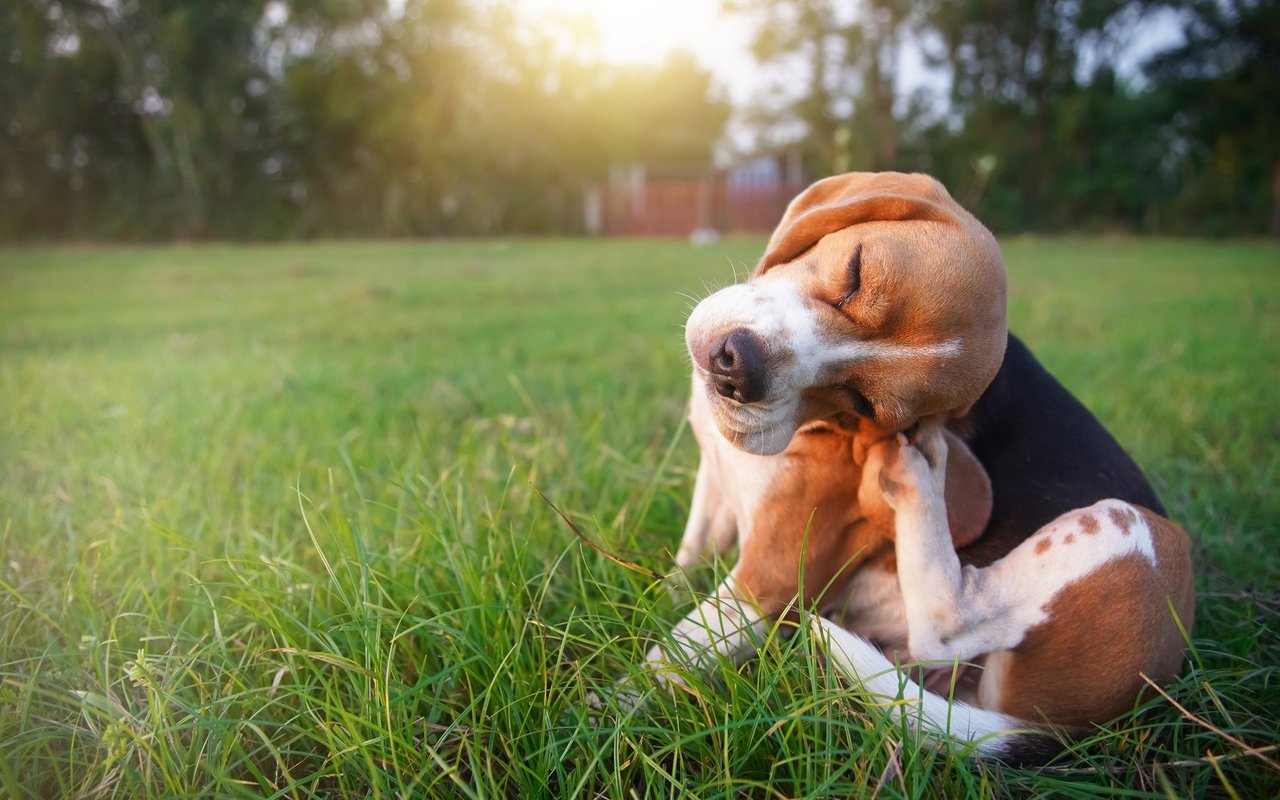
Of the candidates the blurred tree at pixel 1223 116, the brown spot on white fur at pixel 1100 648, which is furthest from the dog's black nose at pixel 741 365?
the blurred tree at pixel 1223 116

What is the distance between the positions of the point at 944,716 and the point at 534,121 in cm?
2884

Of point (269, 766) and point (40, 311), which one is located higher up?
point (40, 311)

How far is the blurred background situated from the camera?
824 inches

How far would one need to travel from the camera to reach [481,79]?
1091 inches

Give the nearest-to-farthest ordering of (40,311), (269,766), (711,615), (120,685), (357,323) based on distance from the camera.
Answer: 1. (269,766)
2. (120,685)
3. (711,615)
4. (357,323)
5. (40,311)

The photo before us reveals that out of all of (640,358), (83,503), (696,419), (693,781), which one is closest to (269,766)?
(693,781)

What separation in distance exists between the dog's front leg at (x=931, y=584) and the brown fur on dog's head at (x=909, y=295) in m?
0.13

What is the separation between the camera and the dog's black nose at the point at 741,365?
1.97 m

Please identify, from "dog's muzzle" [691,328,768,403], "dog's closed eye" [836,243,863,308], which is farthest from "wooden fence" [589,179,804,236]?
"dog's muzzle" [691,328,768,403]

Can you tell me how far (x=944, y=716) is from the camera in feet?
6.23

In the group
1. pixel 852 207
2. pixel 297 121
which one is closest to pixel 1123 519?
pixel 852 207

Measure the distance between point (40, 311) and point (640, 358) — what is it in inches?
261

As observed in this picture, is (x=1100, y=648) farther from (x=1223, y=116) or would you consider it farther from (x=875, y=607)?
(x=1223, y=116)

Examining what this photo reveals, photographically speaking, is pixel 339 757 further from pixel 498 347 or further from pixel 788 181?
pixel 788 181
